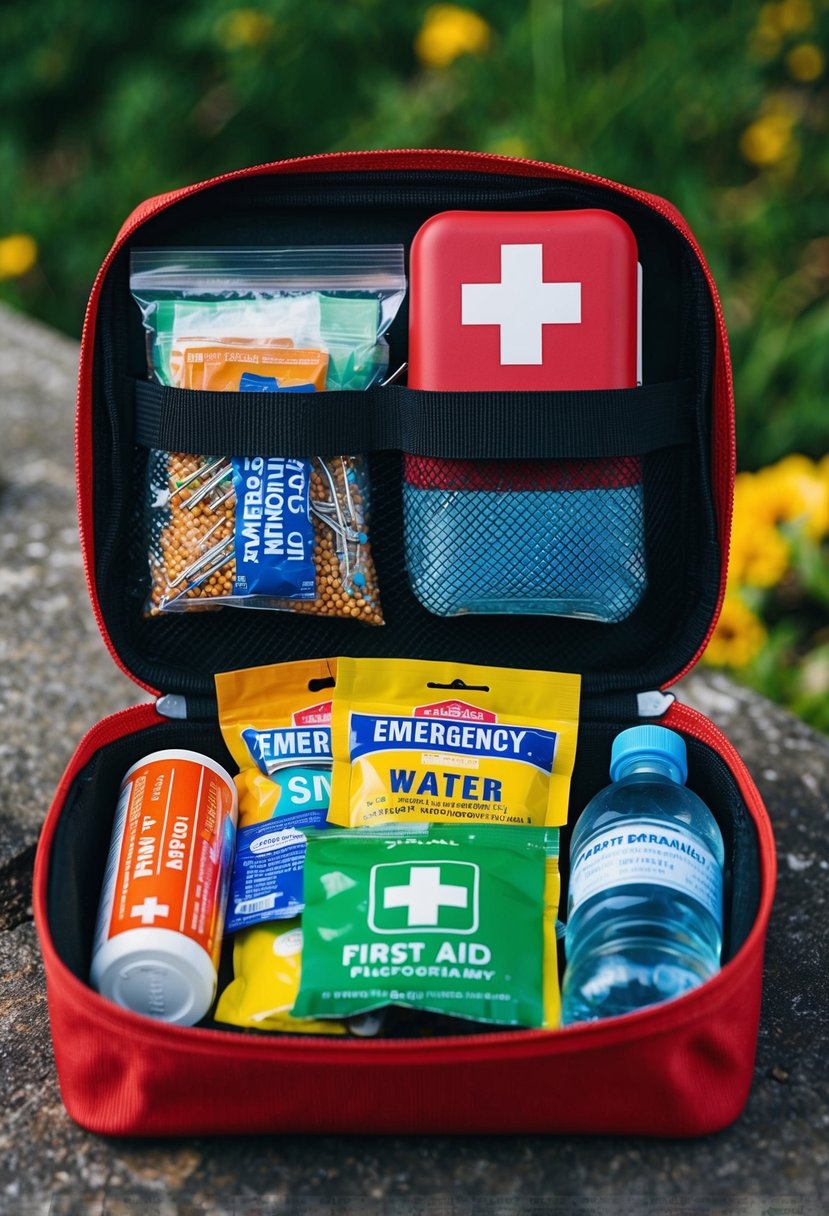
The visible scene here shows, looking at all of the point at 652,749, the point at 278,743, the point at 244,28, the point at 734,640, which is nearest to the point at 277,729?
the point at 278,743

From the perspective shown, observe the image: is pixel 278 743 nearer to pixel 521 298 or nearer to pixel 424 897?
pixel 424 897

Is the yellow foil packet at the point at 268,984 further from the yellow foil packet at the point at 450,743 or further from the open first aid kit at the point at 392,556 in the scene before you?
the yellow foil packet at the point at 450,743

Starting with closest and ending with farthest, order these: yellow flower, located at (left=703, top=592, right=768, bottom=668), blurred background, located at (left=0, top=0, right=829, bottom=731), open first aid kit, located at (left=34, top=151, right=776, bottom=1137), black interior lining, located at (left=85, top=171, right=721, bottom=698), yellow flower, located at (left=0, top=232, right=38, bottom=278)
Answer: open first aid kit, located at (left=34, top=151, right=776, bottom=1137) → black interior lining, located at (left=85, top=171, right=721, bottom=698) → yellow flower, located at (left=703, top=592, right=768, bottom=668) → blurred background, located at (left=0, top=0, right=829, bottom=731) → yellow flower, located at (left=0, top=232, right=38, bottom=278)

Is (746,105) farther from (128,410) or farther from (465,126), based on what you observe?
(128,410)

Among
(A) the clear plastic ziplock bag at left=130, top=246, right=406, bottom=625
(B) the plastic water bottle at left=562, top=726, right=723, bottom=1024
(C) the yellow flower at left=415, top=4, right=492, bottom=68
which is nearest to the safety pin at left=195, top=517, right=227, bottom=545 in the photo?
(A) the clear plastic ziplock bag at left=130, top=246, right=406, bottom=625

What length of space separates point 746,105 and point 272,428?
1.80 m

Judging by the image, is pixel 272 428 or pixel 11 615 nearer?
pixel 272 428

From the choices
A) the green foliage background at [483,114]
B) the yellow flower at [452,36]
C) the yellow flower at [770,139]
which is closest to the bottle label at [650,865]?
the green foliage background at [483,114]

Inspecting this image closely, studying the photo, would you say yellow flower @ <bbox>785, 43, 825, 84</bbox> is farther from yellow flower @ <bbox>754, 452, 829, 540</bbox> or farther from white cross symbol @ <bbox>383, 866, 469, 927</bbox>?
white cross symbol @ <bbox>383, 866, 469, 927</bbox>

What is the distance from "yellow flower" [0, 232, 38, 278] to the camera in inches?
110

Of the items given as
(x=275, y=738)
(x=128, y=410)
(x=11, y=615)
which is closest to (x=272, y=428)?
(x=128, y=410)

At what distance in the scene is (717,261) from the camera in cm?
251

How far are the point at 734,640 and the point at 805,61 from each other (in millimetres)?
1600

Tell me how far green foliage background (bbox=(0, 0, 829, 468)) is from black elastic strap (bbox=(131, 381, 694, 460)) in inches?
51.6
